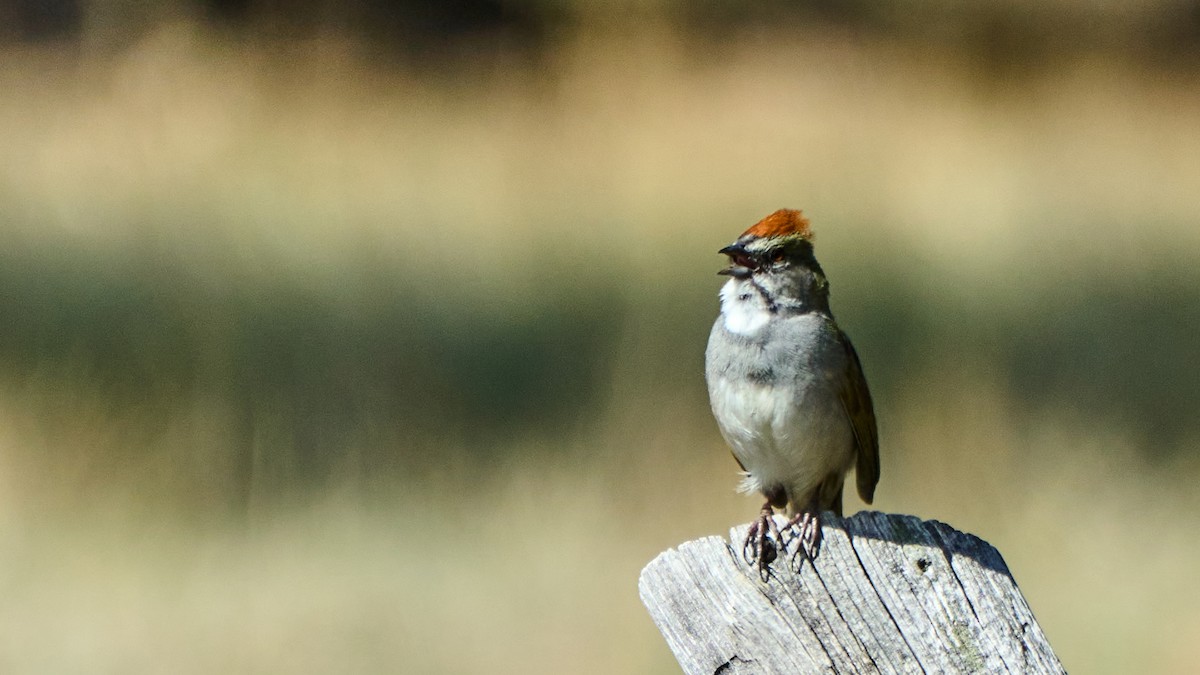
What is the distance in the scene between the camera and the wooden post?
7.91 feet

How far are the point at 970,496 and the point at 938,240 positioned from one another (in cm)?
184

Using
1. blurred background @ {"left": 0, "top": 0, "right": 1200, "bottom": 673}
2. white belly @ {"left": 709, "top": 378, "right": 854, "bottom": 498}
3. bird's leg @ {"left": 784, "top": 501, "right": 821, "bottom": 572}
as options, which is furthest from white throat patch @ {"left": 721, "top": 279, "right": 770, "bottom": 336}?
blurred background @ {"left": 0, "top": 0, "right": 1200, "bottom": 673}

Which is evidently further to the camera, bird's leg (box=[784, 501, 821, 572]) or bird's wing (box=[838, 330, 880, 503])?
bird's wing (box=[838, 330, 880, 503])

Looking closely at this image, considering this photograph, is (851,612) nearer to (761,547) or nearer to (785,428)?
(761,547)

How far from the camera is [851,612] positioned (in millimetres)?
2471

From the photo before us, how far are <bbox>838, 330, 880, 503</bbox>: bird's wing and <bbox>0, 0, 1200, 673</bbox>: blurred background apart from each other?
2.47 metres

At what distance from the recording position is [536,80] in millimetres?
10305

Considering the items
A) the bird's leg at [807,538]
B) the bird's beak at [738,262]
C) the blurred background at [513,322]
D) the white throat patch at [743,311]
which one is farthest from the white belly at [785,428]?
the blurred background at [513,322]

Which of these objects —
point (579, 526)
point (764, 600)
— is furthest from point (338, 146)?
point (764, 600)

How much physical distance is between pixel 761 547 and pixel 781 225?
180 cm

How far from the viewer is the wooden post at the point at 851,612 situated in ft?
7.91

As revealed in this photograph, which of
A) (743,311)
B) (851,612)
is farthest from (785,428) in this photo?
(851,612)

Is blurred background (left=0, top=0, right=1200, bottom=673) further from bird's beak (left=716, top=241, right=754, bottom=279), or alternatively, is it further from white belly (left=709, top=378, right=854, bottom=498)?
bird's beak (left=716, top=241, right=754, bottom=279)

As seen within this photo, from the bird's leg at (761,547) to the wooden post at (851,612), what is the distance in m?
0.02
